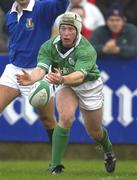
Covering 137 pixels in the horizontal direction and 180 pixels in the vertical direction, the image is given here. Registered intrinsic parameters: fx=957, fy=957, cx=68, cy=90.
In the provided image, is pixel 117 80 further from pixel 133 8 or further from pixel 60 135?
pixel 60 135

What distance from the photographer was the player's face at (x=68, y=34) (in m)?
11.8

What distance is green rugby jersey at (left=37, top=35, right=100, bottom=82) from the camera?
11.9 meters

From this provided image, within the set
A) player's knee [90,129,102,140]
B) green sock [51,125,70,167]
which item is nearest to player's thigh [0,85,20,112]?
green sock [51,125,70,167]

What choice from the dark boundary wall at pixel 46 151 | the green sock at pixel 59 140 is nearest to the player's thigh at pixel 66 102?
the green sock at pixel 59 140

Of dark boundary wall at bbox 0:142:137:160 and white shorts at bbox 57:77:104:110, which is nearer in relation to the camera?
white shorts at bbox 57:77:104:110

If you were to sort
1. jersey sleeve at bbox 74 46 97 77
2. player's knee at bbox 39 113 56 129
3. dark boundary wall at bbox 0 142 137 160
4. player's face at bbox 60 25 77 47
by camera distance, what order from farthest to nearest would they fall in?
dark boundary wall at bbox 0 142 137 160 → player's knee at bbox 39 113 56 129 → player's face at bbox 60 25 77 47 → jersey sleeve at bbox 74 46 97 77

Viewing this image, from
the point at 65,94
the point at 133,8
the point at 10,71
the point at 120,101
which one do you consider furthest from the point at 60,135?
the point at 133,8

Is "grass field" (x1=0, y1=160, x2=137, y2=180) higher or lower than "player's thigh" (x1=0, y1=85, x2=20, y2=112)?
lower

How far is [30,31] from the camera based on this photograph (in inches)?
509

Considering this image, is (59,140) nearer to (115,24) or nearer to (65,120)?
(65,120)

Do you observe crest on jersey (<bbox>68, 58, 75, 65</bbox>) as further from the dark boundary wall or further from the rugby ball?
the dark boundary wall

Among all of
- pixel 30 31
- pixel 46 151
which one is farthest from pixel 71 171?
pixel 46 151

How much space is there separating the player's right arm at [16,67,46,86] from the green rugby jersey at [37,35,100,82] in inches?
2.9

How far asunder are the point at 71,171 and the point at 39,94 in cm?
189
